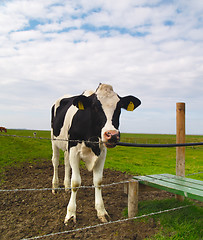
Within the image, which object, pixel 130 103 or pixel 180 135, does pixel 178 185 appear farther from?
pixel 130 103

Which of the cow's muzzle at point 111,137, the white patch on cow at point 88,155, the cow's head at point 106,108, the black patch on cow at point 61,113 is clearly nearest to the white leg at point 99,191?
the white patch on cow at point 88,155

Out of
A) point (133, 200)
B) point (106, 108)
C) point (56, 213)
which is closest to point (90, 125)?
point (106, 108)

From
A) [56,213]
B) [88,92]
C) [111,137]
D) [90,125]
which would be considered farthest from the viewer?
[88,92]

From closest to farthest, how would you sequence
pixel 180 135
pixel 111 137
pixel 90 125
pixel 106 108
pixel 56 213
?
pixel 111 137 < pixel 106 108 < pixel 90 125 < pixel 56 213 < pixel 180 135

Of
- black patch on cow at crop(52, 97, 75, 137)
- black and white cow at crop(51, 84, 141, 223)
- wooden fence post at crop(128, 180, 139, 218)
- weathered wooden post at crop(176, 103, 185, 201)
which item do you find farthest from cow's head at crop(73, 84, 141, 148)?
black patch on cow at crop(52, 97, 75, 137)

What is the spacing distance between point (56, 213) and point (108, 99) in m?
2.47

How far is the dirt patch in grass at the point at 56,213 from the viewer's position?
143 inches

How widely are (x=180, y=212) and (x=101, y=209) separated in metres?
1.52

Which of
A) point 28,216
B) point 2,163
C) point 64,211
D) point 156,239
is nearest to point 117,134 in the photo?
point 156,239

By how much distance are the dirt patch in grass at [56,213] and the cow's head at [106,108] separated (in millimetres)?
1512

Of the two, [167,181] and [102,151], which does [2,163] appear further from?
[167,181]

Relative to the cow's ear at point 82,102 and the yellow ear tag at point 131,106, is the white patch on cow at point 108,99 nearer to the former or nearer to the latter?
the cow's ear at point 82,102

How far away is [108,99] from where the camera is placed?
371 centimetres

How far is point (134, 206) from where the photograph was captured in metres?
4.23
